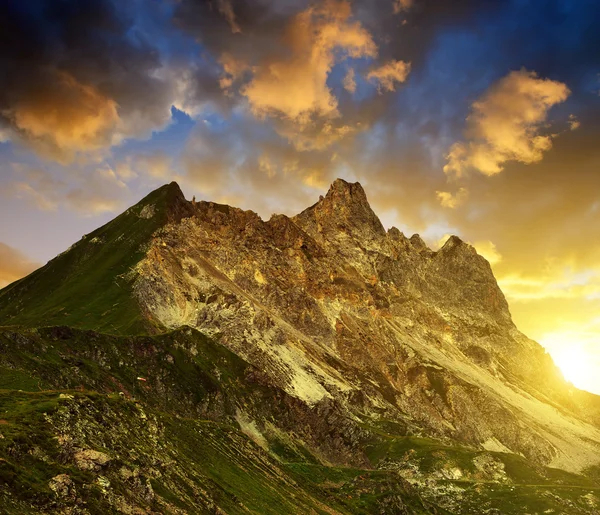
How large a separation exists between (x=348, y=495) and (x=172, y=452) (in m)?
97.6

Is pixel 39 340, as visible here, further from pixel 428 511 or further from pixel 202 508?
pixel 428 511

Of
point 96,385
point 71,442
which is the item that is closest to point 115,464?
point 71,442

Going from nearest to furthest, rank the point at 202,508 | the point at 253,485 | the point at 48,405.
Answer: the point at 48,405 → the point at 202,508 → the point at 253,485

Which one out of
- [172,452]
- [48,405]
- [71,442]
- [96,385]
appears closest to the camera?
[71,442]

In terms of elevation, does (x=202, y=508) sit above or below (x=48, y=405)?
below

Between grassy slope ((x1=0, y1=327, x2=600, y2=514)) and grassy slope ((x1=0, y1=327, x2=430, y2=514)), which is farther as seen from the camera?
grassy slope ((x1=0, y1=327, x2=600, y2=514))

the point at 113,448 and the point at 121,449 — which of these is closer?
the point at 113,448

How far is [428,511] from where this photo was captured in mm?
197875

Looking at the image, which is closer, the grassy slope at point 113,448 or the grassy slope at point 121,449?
the grassy slope at point 113,448

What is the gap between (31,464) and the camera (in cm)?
6431

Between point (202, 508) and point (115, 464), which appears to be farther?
point (202, 508)

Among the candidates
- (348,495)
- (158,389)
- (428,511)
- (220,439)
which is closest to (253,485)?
(220,439)

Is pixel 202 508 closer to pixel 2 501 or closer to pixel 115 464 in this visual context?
pixel 115 464

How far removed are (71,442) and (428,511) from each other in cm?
16246
